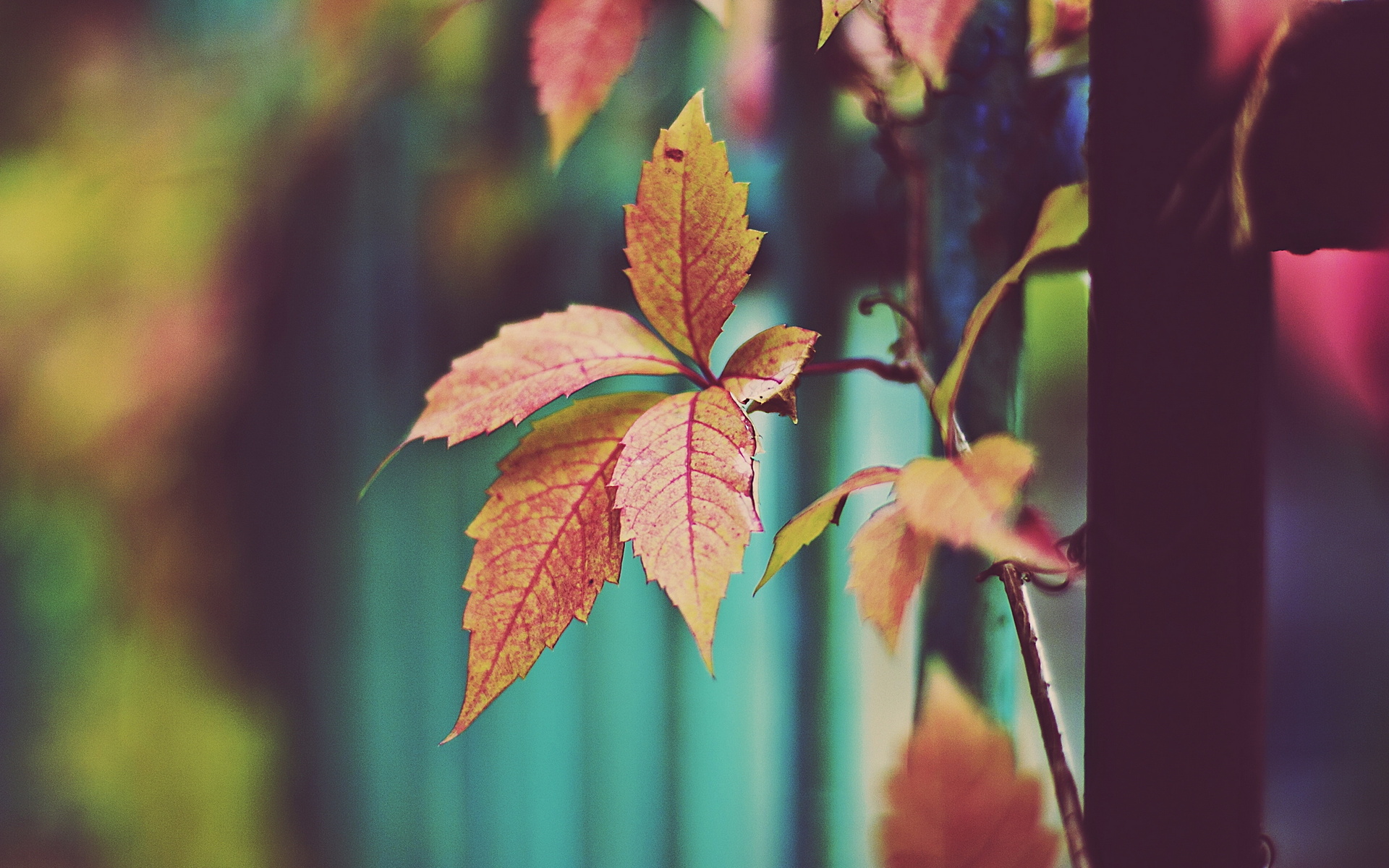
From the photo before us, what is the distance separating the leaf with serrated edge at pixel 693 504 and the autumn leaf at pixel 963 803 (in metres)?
0.07

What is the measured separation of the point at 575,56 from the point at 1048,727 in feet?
1.31

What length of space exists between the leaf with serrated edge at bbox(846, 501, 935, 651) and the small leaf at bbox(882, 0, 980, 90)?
179 mm

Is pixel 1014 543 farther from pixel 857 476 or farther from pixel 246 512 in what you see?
pixel 246 512

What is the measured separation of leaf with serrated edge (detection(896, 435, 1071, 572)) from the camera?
0.24 meters

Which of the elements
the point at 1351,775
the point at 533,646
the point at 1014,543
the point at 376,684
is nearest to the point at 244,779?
the point at 376,684

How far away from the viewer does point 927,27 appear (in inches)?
12.7

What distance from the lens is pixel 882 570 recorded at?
0.30m

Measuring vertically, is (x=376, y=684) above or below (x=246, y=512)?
below

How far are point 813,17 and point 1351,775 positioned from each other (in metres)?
0.62

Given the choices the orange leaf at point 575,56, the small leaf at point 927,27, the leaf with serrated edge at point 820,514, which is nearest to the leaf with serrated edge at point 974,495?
the leaf with serrated edge at point 820,514

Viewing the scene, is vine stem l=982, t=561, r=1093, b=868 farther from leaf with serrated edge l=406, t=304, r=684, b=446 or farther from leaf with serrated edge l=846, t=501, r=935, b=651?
leaf with serrated edge l=406, t=304, r=684, b=446

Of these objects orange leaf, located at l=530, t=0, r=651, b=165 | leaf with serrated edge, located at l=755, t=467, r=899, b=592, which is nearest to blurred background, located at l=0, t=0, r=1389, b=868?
orange leaf, located at l=530, t=0, r=651, b=165

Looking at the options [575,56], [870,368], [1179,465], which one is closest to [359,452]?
[575,56]

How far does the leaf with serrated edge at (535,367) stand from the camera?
0.89ft
